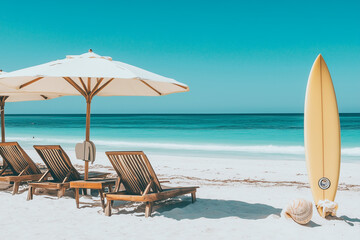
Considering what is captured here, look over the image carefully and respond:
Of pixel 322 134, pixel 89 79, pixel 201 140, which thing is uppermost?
pixel 89 79

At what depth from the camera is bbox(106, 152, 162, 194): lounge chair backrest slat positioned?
4.68m

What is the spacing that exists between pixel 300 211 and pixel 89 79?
126 inches

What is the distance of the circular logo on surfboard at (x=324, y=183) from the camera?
4656 mm

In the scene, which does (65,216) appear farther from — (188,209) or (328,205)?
(328,205)

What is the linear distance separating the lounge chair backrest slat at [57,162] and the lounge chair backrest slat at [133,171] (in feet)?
3.62

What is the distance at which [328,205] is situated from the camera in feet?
14.5

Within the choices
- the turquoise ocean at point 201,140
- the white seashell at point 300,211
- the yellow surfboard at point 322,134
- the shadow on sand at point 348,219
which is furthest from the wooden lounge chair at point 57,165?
the turquoise ocean at point 201,140

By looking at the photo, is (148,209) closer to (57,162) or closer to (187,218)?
(187,218)

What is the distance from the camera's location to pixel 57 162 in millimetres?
5500

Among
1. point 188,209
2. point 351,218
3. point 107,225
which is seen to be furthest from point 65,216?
point 351,218

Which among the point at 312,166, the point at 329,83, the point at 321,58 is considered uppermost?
the point at 321,58

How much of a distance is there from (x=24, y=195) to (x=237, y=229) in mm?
3377

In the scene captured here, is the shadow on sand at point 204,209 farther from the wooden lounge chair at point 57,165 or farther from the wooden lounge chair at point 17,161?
the wooden lounge chair at point 17,161

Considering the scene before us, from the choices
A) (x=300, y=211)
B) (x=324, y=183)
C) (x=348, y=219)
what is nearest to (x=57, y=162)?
(x=300, y=211)
